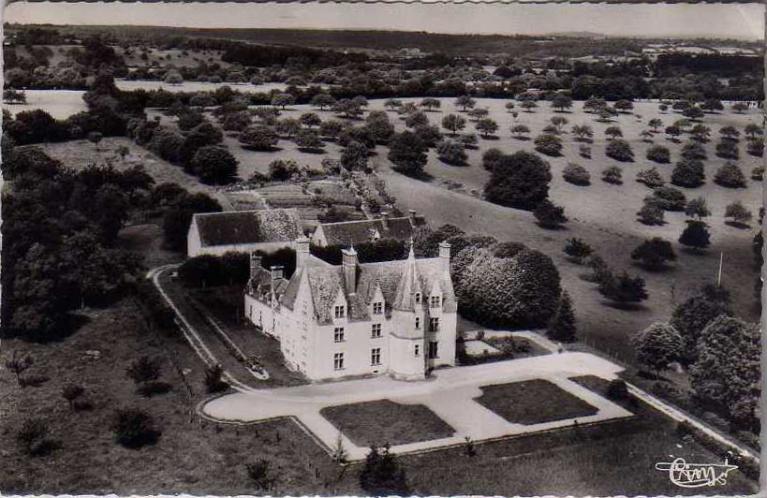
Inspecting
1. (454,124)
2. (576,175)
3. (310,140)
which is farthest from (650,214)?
(310,140)

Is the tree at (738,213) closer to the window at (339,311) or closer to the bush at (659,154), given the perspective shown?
the bush at (659,154)

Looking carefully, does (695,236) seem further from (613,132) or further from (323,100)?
(323,100)

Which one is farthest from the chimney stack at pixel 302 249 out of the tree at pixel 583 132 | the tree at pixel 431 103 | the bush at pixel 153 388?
the tree at pixel 583 132

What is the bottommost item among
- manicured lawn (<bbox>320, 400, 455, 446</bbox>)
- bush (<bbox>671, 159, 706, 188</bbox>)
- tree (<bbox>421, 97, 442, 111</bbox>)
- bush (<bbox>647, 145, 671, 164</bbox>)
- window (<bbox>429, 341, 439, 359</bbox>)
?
manicured lawn (<bbox>320, 400, 455, 446</bbox>)

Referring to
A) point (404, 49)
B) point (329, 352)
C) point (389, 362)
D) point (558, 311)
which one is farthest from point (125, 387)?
point (558, 311)

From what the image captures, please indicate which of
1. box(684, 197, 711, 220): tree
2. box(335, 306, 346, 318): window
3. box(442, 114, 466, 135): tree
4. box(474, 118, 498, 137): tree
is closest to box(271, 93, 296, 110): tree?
box(442, 114, 466, 135): tree

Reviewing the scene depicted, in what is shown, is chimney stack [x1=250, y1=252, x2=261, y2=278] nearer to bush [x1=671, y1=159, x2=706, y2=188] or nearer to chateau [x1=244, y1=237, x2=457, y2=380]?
chateau [x1=244, y1=237, x2=457, y2=380]

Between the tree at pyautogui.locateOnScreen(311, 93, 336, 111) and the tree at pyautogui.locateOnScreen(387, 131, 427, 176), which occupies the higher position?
the tree at pyautogui.locateOnScreen(311, 93, 336, 111)
